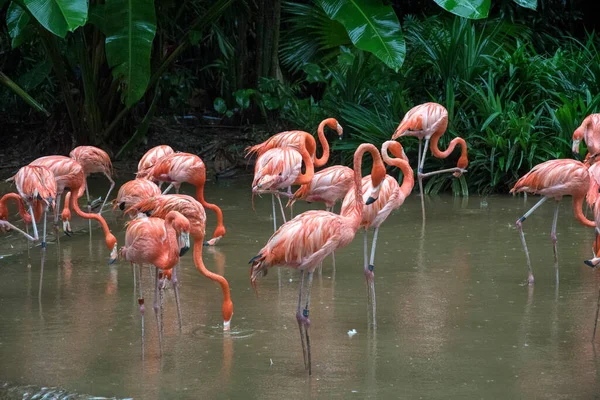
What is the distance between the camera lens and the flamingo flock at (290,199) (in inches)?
182

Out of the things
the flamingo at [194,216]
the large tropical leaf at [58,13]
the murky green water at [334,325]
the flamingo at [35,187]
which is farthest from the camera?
the large tropical leaf at [58,13]

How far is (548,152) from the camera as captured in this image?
32.0 feet

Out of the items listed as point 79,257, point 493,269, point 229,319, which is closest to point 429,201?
point 493,269

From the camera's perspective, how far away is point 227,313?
5.05 meters

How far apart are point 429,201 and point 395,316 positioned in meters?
4.37

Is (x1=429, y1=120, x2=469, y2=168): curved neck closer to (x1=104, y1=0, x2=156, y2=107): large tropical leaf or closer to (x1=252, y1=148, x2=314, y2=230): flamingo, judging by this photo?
(x1=252, y1=148, x2=314, y2=230): flamingo

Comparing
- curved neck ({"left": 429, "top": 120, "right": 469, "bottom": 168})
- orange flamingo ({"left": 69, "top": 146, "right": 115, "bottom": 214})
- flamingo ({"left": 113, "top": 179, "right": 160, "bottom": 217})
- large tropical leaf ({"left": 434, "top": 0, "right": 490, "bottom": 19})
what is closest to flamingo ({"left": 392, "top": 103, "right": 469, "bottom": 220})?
curved neck ({"left": 429, "top": 120, "right": 469, "bottom": 168})

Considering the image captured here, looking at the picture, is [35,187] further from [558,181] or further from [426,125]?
[426,125]

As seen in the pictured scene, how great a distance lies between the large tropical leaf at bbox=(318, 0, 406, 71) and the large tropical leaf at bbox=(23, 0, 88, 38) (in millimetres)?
2202

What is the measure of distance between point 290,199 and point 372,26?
193 cm

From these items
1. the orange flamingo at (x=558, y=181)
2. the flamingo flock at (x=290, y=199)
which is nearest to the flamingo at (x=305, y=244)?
the flamingo flock at (x=290, y=199)

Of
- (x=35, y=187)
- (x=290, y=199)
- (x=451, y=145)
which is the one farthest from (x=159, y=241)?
(x=451, y=145)

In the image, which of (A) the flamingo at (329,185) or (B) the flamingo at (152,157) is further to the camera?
(B) the flamingo at (152,157)

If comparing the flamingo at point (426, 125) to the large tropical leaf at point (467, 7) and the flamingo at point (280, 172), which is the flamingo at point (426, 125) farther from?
the flamingo at point (280, 172)
